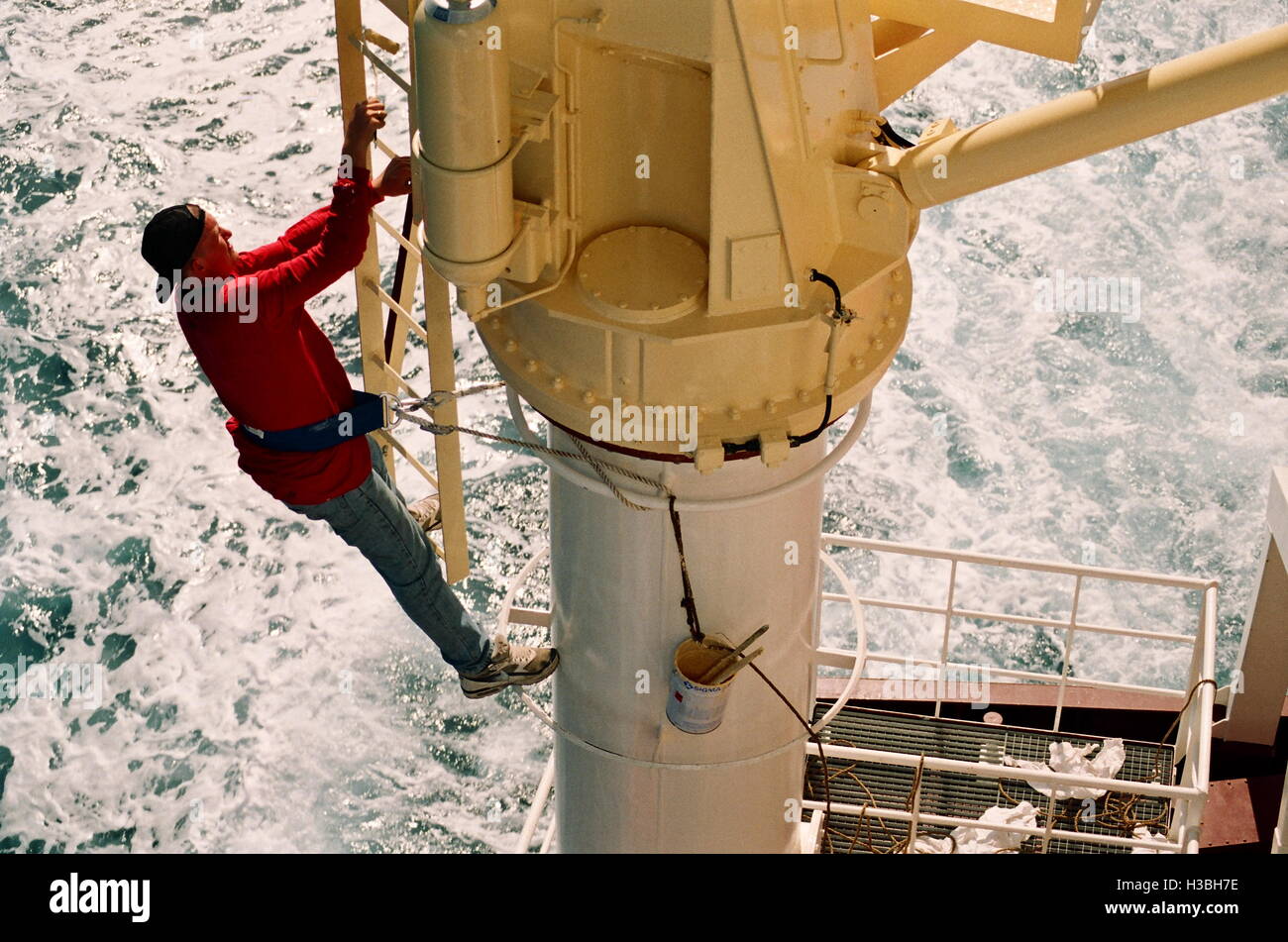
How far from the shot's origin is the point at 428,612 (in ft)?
21.4

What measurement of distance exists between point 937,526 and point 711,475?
37.0 ft

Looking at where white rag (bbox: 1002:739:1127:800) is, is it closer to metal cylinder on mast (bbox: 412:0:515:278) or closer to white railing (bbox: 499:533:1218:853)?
white railing (bbox: 499:533:1218:853)

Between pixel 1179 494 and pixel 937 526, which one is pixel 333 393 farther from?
pixel 1179 494

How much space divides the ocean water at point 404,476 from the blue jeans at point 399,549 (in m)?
7.49

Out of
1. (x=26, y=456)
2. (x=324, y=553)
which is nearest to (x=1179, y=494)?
(x=324, y=553)

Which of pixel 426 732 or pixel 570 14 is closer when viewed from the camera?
pixel 570 14

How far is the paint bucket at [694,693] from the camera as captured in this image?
577 centimetres

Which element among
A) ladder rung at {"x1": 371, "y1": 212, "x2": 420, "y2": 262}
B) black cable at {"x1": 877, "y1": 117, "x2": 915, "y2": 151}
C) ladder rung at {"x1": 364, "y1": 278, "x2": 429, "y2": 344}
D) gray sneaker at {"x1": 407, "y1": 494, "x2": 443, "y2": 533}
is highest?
black cable at {"x1": 877, "y1": 117, "x2": 915, "y2": 151}

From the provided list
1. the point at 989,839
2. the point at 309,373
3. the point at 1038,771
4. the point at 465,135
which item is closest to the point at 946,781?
the point at 989,839

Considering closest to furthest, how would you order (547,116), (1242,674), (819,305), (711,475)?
(547,116), (819,305), (711,475), (1242,674)

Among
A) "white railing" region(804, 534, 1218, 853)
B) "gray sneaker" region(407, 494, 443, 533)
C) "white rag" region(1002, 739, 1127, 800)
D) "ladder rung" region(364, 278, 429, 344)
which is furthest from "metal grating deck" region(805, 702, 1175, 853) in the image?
"ladder rung" region(364, 278, 429, 344)

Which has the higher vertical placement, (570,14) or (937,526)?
(570,14)

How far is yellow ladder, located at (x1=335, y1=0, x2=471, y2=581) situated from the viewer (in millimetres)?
5332

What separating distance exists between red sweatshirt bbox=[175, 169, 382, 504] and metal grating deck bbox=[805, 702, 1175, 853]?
3.61 m
